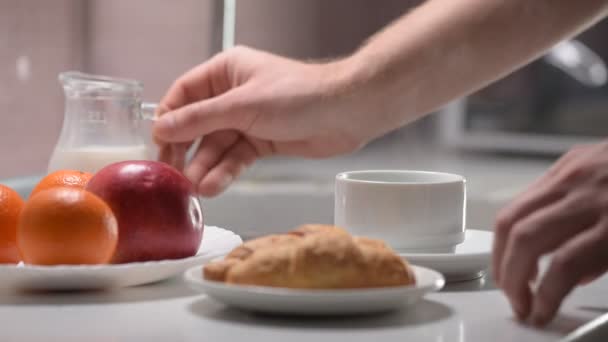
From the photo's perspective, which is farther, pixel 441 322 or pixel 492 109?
pixel 492 109

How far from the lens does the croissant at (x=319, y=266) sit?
0.61 meters

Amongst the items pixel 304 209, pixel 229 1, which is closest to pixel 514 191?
pixel 304 209

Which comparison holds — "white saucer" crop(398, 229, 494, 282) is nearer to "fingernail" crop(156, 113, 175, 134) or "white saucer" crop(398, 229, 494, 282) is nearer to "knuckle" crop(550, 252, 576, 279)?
"knuckle" crop(550, 252, 576, 279)

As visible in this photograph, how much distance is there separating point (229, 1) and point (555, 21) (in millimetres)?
1215

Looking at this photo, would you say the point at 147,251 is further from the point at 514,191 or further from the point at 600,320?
the point at 514,191

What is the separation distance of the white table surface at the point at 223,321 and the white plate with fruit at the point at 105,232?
18 millimetres

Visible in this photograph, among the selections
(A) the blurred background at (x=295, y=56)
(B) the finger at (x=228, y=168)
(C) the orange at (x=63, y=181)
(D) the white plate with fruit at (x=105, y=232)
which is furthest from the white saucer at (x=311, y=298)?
(A) the blurred background at (x=295, y=56)

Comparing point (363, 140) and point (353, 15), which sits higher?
point (353, 15)

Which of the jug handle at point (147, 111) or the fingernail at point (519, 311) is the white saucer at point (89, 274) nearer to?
the fingernail at point (519, 311)

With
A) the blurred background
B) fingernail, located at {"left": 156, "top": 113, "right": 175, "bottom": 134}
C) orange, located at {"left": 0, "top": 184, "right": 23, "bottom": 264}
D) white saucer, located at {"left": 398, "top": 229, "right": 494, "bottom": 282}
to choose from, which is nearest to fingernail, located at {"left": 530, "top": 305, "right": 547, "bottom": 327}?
white saucer, located at {"left": 398, "top": 229, "right": 494, "bottom": 282}

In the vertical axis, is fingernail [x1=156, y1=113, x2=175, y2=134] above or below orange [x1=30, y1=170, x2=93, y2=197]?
above

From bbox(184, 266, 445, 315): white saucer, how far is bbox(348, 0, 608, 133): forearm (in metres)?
0.52

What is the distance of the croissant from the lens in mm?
615

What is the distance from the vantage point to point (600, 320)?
0.63 metres
